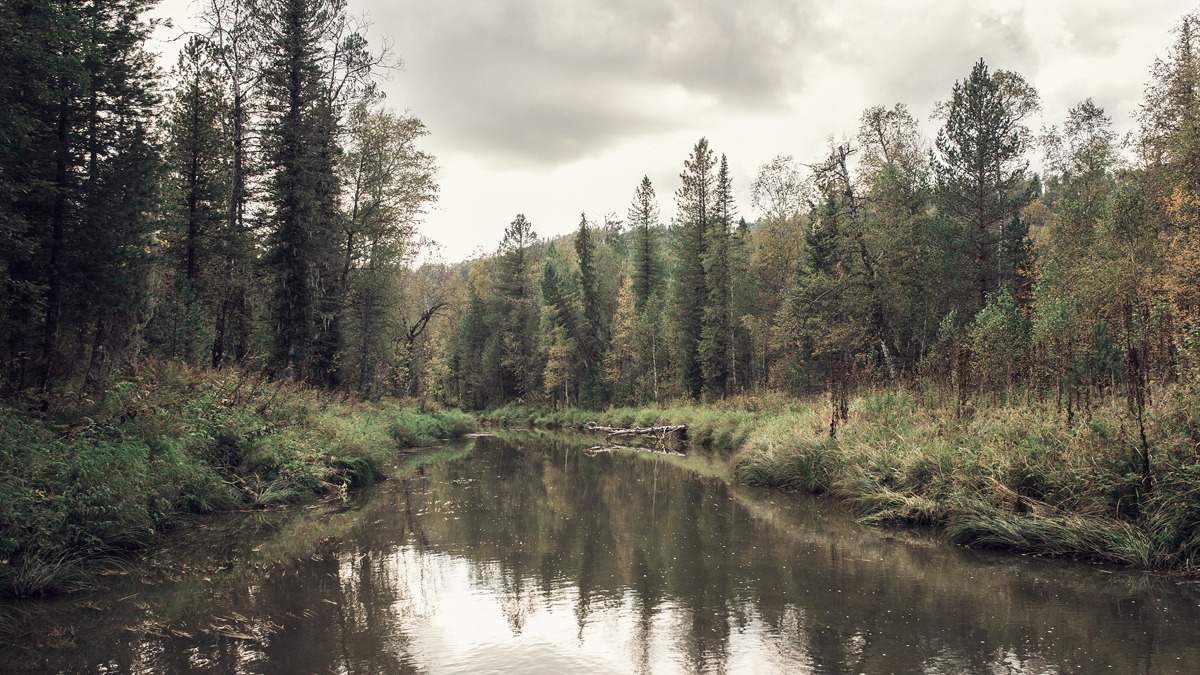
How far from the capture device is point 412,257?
3350cm

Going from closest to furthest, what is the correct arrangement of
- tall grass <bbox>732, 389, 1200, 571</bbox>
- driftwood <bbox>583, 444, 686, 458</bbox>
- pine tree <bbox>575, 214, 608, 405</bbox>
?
tall grass <bbox>732, 389, 1200, 571</bbox>
driftwood <bbox>583, 444, 686, 458</bbox>
pine tree <bbox>575, 214, 608, 405</bbox>

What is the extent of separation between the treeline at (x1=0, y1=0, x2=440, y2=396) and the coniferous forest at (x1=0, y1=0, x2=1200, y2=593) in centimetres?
8

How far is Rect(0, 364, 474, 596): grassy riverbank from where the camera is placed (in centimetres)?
698

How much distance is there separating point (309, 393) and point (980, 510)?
16.5 m

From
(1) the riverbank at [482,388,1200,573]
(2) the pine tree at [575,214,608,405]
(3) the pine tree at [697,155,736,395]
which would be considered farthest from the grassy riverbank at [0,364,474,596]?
(2) the pine tree at [575,214,608,405]

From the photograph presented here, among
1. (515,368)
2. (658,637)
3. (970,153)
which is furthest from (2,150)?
(515,368)

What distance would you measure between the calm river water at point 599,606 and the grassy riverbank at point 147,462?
54 centimetres

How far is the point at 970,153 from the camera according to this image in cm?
2677

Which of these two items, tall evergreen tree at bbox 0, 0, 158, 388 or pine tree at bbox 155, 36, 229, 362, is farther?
pine tree at bbox 155, 36, 229, 362

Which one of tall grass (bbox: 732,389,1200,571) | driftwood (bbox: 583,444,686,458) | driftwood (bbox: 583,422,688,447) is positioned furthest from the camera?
driftwood (bbox: 583,422,688,447)

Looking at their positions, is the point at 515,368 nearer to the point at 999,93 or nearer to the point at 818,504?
the point at 999,93

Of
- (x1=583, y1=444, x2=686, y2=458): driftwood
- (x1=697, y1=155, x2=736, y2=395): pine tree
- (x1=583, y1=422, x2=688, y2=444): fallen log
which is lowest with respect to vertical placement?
(x1=583, y1=444, x2=686, y2=458): driftwood

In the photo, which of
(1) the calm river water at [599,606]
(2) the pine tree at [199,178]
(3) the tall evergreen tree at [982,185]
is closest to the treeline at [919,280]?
(3) the tall evergreen tree at [982,185]

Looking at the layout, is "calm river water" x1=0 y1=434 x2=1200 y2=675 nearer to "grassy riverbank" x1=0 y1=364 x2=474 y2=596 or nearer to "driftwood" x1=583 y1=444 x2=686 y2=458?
"grassy riverbank" x1=0 y1=364 x2=474 y2=596
